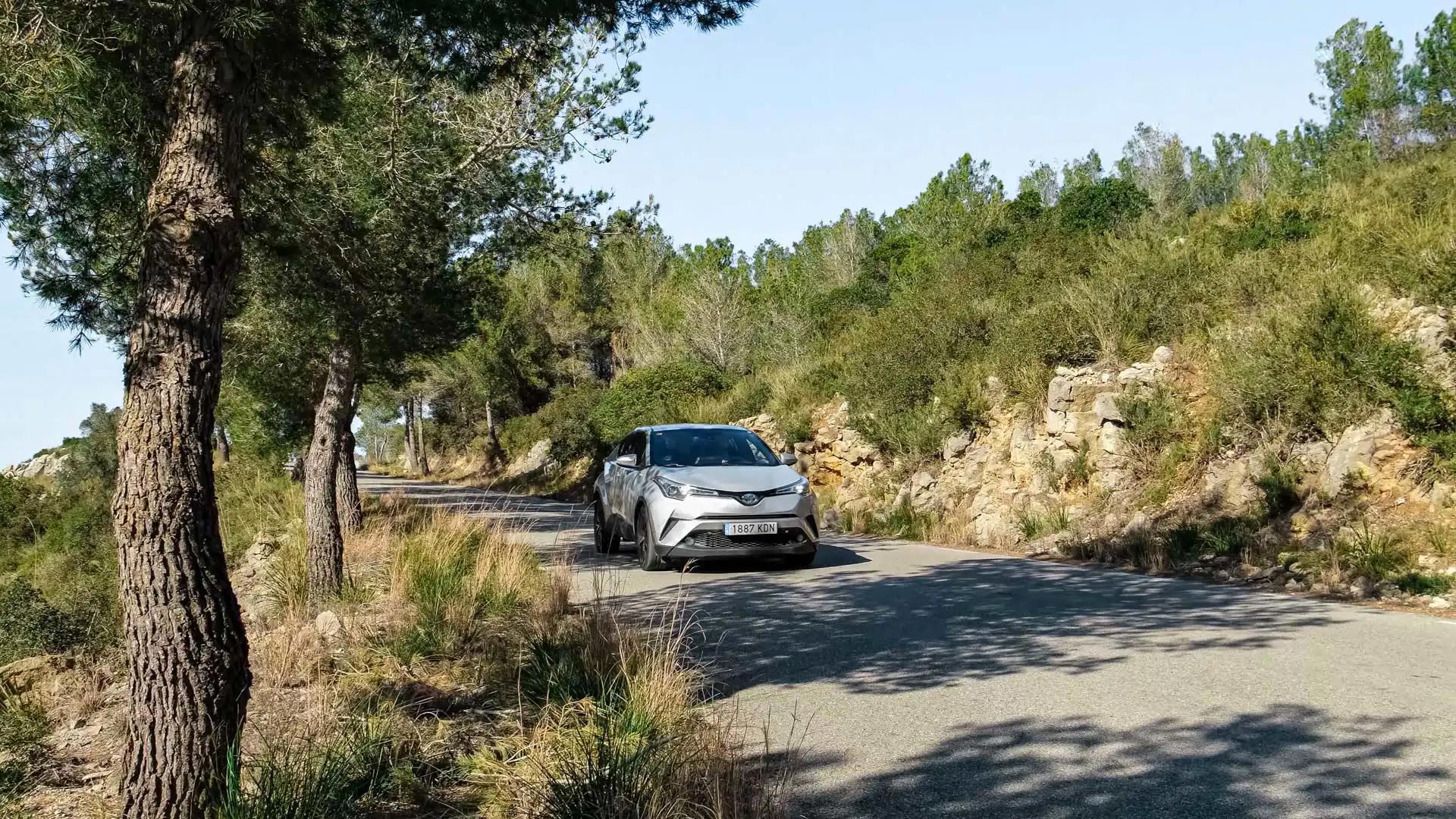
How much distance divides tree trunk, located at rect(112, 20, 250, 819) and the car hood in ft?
25.7

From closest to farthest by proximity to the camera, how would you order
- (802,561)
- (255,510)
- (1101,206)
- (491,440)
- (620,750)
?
(620,750) < (802,561) < (255,510) < (1101,206) < (491,440)

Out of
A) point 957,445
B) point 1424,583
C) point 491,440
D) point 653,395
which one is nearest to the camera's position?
point 1424,583

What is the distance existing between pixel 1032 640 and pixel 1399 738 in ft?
8.98

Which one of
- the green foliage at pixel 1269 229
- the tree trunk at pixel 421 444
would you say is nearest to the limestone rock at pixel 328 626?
the green foliage at pixel 1269 229

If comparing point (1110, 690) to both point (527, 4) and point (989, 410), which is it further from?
point (989, 410)

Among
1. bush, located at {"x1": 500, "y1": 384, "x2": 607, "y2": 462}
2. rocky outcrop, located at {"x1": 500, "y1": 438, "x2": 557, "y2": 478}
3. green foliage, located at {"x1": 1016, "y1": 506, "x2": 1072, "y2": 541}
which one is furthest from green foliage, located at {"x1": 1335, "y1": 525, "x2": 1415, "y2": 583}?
rocky outcrop, located at {"x1": 500, "y1": 438, "x2": 557, "y2": 478}

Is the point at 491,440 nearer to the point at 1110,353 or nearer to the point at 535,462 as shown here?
the point at 535,462

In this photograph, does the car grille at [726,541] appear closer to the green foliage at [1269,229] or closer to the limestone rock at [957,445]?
the limestone rock at [957,445]

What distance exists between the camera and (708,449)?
44.2ft

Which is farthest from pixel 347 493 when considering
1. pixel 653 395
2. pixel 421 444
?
pixel 421 444

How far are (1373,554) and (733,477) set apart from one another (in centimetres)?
646

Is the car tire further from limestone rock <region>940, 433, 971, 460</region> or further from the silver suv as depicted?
limestone rock <region>940, 433, 971, 460</region>

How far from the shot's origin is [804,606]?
9.20 m

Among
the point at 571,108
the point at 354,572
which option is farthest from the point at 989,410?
the point at 354,572
